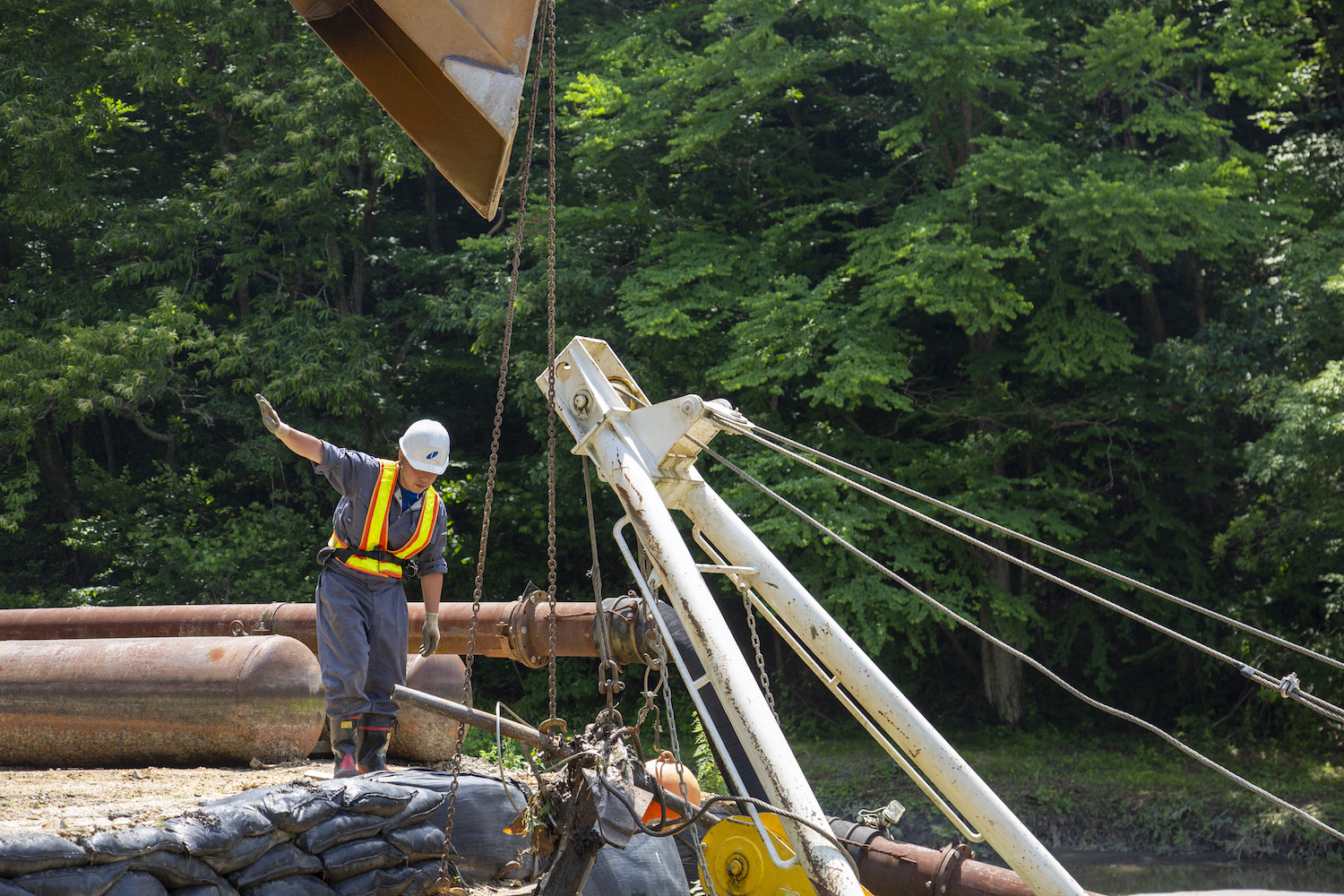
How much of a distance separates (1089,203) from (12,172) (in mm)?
14154

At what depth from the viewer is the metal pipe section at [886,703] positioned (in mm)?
3955

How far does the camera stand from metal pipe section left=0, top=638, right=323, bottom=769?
549cm

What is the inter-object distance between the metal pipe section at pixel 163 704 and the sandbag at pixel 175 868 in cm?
184

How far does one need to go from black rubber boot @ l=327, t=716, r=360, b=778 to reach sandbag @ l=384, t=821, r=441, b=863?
0.69 meters

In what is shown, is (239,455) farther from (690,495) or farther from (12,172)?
(690,495)

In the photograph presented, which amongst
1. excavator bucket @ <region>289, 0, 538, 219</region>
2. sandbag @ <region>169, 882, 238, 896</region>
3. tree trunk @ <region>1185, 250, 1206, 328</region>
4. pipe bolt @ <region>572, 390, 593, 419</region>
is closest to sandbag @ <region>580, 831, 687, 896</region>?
sandbag @ <region>169, 882, 238, 896</region>

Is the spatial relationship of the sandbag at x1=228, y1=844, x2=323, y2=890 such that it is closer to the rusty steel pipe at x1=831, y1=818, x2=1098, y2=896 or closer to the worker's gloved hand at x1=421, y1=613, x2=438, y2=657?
the worker's gloved hand at x1=421, y1=613, x2=438, y2=657

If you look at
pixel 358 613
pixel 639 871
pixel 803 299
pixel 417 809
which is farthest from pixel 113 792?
pixel 803 299

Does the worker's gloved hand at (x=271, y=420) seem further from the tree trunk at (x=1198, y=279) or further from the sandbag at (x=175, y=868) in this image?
the tree trunk at (x=1198, y=279)

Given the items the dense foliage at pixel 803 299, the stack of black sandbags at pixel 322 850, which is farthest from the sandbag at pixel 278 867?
the dense foliage at pixel 803 299

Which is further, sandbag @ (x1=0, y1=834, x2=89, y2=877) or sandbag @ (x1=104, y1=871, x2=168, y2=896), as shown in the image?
sandbag @ (x1=104, y1=871, x2=168, y2=896)

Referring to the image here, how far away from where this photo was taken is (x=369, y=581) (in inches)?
201

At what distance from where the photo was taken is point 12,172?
625 inches

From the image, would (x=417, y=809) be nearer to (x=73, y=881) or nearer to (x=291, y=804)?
(x=291, y=804)
